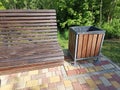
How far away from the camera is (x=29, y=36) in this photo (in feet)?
7.84

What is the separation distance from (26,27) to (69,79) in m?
1.28

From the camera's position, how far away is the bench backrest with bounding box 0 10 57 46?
2.30m

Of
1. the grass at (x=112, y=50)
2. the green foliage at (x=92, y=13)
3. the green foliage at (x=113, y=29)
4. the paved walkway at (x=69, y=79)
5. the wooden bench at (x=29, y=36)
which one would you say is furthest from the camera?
the green foliage at (x=92, y=13)

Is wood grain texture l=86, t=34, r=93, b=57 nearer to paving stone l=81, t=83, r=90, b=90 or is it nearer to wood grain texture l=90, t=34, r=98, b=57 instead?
wood grain texture l=90, t=34, r=98, b=57

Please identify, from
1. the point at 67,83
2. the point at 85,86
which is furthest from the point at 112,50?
the point at 67,83

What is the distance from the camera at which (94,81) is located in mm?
2186

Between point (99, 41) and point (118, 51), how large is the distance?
122 cm

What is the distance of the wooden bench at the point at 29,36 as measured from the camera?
1951 millimetres

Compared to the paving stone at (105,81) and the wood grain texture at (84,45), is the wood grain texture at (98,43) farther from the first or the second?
the paving stone at (105,81)

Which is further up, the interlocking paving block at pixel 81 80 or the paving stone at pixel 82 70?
the paving stone at pixel 82 70

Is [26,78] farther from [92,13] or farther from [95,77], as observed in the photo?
[92,13]

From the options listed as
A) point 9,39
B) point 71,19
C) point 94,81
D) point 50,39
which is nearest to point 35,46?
point 50,39

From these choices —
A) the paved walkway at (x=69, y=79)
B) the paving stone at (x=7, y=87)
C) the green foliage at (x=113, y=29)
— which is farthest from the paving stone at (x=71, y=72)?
the green foliage at (x=113, y=29)

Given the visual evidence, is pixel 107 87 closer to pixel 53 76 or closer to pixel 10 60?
pixel 53 76
